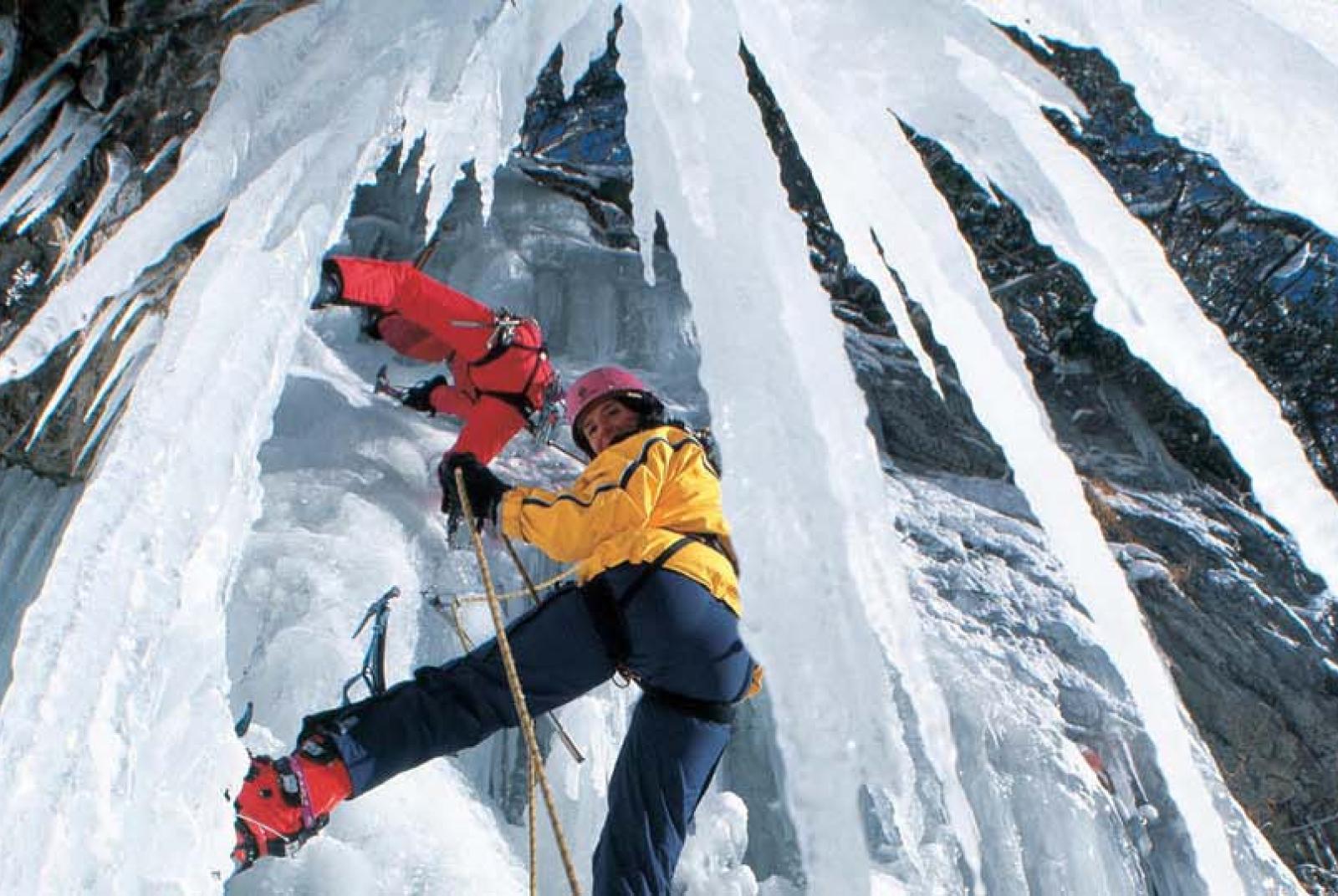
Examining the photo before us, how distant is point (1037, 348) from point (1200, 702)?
2455 millimetres

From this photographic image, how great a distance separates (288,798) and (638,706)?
685 mm


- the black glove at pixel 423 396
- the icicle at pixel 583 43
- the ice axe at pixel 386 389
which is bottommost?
the ice axe at pixel 386 389

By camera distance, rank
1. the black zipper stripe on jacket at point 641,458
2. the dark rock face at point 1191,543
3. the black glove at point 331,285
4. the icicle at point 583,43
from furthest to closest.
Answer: the dark rock face at point 1191,543 < the black glove at point 331,285 < the black zipper stripe on jacket at point 641,458 < the icicle at point 583,43

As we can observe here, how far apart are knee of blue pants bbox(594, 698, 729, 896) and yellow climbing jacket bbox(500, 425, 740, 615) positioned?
0.26 meters

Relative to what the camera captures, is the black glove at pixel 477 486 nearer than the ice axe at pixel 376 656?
No

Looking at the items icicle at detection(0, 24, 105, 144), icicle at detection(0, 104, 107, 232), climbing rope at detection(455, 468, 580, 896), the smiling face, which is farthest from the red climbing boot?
icicle at detection(0, 24, 105, 144)

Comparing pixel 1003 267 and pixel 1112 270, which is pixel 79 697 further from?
pixel 1003 267

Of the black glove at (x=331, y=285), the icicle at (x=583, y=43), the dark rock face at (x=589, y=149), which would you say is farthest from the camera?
the dark rock face at (x=589, y=149)

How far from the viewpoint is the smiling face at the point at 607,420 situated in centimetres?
259

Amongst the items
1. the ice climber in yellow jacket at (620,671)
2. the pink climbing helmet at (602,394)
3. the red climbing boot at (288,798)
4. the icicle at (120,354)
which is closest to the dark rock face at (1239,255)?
the pink climbing helmet at (602,394)

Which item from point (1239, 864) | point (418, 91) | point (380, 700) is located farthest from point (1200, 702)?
point (418, 91)

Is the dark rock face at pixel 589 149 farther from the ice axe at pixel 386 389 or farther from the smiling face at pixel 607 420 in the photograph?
the smiling face at pixel 607 420

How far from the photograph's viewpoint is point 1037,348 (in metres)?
5.95

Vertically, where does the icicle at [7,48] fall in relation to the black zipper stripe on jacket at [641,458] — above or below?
below
